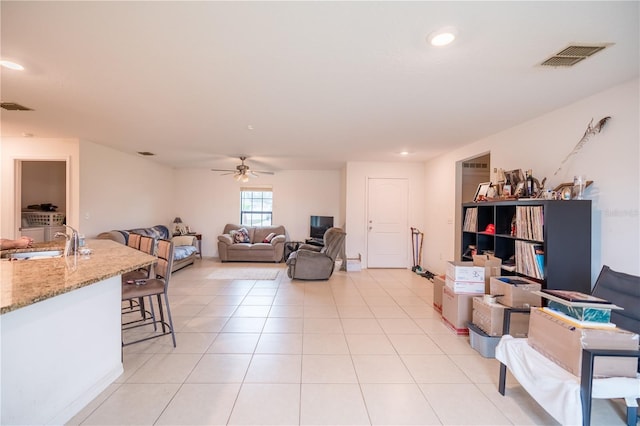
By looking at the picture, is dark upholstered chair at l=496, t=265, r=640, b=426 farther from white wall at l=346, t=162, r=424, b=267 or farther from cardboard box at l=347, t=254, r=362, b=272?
white wall at l=346, t=162, r=424, b=267

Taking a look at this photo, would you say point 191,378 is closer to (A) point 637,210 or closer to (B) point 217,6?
(B) point 217,6

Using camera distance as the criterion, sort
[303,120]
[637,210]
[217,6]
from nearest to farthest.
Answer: [217,6] → [637,210] → [303,120]

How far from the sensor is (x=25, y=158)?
435cm

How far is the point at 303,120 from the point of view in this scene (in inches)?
127

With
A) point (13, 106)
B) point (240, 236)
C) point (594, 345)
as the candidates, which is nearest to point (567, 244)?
point (594, 345)

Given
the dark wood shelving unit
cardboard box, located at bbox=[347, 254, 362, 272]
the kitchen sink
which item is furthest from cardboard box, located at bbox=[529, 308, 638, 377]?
cardboard box, located at bbox=[347, 254, 362, 272]

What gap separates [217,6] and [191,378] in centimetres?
252

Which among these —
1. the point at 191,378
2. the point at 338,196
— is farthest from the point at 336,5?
the point at 338,196

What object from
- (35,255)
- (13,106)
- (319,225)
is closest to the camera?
(35,255)

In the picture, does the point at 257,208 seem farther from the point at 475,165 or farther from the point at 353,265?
the point at 475,165

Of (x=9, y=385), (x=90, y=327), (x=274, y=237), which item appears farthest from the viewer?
(x=274, y=237)

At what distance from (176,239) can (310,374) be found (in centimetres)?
524

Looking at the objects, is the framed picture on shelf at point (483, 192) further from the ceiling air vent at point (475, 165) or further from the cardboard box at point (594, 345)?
the cardboard box at point (594, 345)

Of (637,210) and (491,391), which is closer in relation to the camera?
(491,391)
